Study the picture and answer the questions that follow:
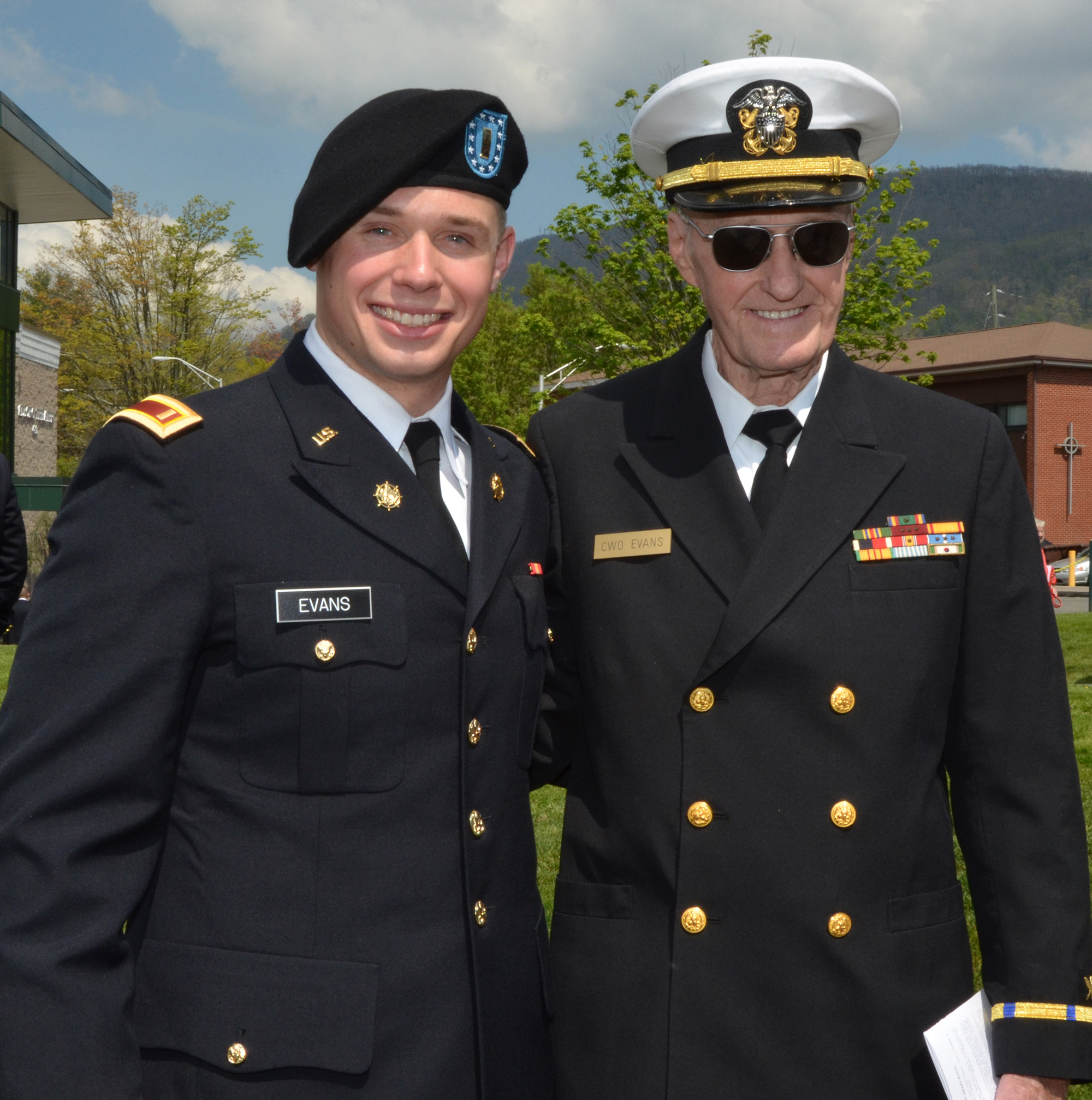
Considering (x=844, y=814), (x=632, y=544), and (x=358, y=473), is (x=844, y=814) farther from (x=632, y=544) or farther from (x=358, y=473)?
(x=358, y=473)

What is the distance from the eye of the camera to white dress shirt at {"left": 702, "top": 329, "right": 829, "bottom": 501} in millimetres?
2762

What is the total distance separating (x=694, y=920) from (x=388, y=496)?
1082 millimetres

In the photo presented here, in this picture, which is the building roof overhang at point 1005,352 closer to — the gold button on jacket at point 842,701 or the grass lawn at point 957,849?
the grass lawn at point 957,849

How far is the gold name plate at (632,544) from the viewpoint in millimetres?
2680

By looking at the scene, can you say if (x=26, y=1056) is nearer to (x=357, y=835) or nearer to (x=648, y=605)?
(x=357, y=835)

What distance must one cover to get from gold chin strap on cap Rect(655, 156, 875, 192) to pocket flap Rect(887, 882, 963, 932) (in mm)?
1605

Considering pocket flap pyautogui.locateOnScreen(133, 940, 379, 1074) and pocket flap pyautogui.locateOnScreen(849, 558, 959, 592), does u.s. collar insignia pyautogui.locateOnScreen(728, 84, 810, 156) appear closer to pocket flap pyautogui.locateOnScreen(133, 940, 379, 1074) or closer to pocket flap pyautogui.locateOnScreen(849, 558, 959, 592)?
pocket flap pyautogui.locateOnScreen(849, 558, 959, 592)

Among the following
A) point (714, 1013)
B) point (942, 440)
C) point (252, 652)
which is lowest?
point (714, 1013)

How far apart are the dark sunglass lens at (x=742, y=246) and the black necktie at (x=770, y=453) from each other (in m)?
0.34

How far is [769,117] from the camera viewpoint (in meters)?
2.75

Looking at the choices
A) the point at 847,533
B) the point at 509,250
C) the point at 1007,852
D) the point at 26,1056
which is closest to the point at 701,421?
the point at 847,533

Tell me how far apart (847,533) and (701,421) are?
45 cm

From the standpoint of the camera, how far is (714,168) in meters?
2.75

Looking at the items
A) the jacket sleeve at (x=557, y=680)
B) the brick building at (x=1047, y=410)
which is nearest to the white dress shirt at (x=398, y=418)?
the jacket sleeve at (x=557, y=680)
